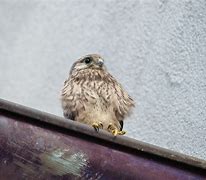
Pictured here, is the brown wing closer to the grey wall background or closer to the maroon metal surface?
the grey wall background

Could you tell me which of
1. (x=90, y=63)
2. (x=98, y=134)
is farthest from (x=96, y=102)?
(x=98, y=134)

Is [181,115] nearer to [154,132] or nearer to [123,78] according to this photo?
[154,132]

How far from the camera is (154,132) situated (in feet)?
14.0

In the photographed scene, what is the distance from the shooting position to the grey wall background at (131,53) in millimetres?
4172

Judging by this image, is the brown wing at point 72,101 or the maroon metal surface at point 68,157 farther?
the brown wing at point 72,101

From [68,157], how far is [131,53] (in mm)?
2171

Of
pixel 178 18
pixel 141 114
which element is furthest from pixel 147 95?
pixel 178 18

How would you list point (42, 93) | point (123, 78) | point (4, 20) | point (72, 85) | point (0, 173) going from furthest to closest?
1. point (4, 20)
2. point (42, 93)
3. point (123, 78)
4. point (72, 85)
5. point (0, 173)

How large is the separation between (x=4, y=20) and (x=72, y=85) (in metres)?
2.13

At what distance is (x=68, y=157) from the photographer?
→ 8.38 ft

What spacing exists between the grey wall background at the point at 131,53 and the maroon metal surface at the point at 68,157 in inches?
59.2

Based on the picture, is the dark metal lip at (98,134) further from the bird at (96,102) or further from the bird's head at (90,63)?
the bird's head at (90,63)

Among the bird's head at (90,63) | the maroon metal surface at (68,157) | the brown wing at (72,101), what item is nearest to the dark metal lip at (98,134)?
the maroon metal surface at (68,157)

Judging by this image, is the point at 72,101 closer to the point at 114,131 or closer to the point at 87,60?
the point at 87,60
